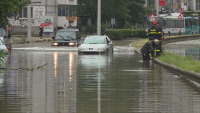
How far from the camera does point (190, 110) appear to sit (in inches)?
378

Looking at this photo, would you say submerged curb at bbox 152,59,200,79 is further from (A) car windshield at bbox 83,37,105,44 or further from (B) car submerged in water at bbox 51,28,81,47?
(B) car submerged in water at bbox 51,28,81,47

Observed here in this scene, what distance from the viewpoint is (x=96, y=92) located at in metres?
12.2

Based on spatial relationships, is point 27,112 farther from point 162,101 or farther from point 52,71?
point 52,71

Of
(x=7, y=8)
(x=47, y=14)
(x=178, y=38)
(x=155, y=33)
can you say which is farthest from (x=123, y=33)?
(x=7, y=8)

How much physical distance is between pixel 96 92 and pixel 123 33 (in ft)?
159

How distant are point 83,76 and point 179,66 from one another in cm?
385

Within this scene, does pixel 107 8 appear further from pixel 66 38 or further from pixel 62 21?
pixel 66 38

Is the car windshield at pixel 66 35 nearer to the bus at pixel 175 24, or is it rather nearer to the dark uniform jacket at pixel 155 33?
the dark uniform jacket at pixel 155 33

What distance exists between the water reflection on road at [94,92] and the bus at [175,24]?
5328 cm

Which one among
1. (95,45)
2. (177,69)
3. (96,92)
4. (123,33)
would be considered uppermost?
(123,33)

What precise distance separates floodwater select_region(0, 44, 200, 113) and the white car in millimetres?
12265

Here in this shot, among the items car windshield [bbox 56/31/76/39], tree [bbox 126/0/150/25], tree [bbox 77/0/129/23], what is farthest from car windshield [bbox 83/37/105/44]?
tree [bbox 126/0/150/25]

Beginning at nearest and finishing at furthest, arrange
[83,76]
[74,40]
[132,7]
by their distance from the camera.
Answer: [83,76]
[74,40]
[132,7]

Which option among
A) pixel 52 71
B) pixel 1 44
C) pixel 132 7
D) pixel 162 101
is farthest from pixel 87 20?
pixel 162 101
